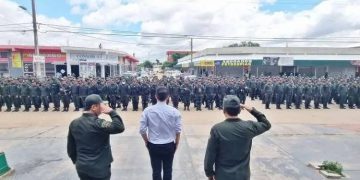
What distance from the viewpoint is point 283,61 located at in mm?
35719

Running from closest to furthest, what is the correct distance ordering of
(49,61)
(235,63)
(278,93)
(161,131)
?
(161,131)
(278,93)
(49,61)
(235,63)

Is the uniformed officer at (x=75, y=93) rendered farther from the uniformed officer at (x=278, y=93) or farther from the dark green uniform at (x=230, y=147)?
the dark green uniform at (x=230, y=147)

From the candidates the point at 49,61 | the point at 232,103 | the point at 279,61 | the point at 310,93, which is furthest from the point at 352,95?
the point at 49,61

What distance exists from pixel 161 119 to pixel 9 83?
553 inches

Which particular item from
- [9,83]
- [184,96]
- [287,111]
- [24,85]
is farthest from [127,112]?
[287,111]

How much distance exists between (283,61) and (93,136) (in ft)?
114

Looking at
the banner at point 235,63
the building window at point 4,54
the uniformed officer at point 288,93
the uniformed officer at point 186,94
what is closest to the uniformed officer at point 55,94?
the uniformed officer at point 186,94

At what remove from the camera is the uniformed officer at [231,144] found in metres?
3.35

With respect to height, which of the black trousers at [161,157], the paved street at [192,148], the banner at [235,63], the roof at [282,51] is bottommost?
the paved street at [192,148]

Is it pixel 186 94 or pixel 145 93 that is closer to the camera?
pixel 145 93

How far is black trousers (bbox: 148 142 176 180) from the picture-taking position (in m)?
4.42

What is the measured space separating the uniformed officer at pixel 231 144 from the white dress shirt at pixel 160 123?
3.61ft

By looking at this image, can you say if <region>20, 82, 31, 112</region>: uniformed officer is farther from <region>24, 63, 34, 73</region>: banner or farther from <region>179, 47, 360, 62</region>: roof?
<region>179, 47, 360, 62</region>: roof

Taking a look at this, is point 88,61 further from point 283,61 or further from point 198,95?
point 198,95
